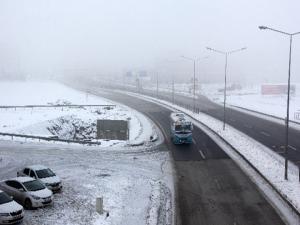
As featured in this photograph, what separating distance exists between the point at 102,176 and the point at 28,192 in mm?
8588

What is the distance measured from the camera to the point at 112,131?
5338cm

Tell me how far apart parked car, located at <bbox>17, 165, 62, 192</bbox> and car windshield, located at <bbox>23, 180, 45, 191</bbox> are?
1.66 meters

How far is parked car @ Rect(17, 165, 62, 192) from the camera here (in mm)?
30734

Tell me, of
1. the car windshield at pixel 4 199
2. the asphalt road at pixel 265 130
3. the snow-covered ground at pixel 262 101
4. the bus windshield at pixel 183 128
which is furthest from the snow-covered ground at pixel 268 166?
the snow-covered ground at pixel 262 101

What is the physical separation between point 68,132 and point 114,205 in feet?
123

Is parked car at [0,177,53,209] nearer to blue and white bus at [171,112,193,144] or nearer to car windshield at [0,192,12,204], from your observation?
car windshield at [0,192,12,204]

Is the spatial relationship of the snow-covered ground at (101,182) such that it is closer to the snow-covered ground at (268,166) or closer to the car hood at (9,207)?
the car hood at (9,207)

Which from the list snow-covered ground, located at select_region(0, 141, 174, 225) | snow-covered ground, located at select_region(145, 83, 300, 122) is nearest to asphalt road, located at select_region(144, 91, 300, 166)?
snow-covered ground, located at select_region(145, 83, 300, 122)

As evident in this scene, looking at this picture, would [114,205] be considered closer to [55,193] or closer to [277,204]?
[55,193]

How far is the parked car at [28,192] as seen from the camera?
2739 cm

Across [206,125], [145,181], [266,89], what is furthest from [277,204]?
[266,89]

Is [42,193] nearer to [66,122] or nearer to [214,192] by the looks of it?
[214,192]

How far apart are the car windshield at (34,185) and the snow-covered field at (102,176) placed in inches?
55.3

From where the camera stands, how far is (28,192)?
27672 millimetres
